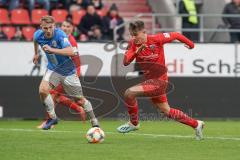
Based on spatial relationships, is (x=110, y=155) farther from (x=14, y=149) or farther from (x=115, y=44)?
(x=115, y=44)

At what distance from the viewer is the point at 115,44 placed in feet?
73.0

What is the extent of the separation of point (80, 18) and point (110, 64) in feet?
10.2

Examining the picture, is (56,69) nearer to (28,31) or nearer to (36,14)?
(28,31)

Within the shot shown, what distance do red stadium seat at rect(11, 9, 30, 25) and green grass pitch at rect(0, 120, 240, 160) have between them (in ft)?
20.4

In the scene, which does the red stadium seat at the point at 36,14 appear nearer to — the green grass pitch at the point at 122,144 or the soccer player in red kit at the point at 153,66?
the green grass pitch at the point at 122,144

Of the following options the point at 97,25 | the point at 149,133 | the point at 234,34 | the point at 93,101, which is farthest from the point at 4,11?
the point at 149,133

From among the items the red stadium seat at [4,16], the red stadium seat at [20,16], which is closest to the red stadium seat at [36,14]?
the red stadium seat at [20,16]

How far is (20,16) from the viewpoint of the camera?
2459 cm

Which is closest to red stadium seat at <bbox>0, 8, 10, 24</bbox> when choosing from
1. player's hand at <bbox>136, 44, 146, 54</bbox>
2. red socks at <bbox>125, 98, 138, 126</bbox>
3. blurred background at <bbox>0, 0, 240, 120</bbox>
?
blurred background at <bbox>0, 0, 240, 120</bbox>

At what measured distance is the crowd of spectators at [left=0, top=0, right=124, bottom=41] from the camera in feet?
78.7

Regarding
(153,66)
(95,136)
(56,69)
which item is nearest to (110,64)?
(56,69)

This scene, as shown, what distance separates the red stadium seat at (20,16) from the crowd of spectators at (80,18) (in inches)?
4.6

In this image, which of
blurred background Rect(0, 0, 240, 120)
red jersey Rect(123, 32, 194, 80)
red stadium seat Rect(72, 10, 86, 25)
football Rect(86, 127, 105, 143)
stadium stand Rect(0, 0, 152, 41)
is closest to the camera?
football Rect(86, 127, 105, 143)

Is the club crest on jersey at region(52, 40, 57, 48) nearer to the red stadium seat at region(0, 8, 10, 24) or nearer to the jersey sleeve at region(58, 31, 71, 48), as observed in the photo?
the jersey sleeve at region(58, 31, 71, 48)
